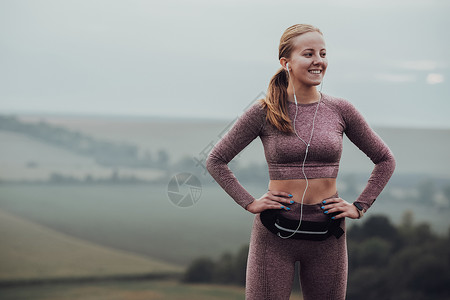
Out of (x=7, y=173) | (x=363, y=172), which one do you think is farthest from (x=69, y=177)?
(x=363, y=172)

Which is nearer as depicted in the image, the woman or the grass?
the woman

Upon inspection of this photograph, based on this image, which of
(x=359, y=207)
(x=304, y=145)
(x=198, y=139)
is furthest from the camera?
(x=198, y=139)

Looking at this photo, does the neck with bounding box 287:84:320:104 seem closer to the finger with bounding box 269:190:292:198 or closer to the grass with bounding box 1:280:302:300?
the finger with bounding box 269:190:292:198

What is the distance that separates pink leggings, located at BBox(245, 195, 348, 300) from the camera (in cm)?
172

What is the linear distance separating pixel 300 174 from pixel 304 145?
91mm

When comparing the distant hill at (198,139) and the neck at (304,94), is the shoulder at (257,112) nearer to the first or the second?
the neck at (304,94)

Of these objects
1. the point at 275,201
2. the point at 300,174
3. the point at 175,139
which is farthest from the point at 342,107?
the point at 175,139

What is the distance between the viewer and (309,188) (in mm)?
1707

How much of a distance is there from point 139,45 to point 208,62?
465 mm

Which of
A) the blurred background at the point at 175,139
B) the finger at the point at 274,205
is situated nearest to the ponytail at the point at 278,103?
the finger at the point at 274,205

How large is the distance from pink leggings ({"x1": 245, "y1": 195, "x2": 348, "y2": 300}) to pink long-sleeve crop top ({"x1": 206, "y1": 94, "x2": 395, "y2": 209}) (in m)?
0.12

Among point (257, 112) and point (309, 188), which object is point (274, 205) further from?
point (257, 112)

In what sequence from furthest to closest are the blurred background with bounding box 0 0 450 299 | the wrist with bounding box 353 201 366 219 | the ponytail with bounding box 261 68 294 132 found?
the blurred background with bounding box 0 0 450 299 < the wrist with bounding box 353 201 366 219 < the ponytail with bounding box 261 68 294 132

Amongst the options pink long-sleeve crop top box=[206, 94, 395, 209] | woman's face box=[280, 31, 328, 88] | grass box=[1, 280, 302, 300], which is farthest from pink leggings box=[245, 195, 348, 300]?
grass box=[1, 280, 302, 300]
